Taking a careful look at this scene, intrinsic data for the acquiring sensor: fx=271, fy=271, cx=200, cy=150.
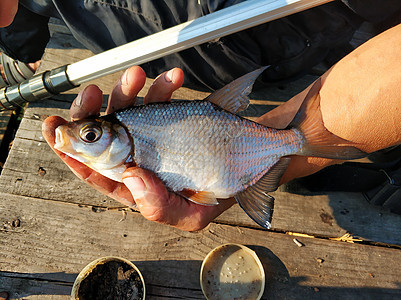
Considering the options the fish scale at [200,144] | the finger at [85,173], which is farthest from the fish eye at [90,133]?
the finger at [85,173]

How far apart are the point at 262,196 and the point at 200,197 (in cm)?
39

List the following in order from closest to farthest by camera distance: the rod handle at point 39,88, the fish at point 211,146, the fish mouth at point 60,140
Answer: the fish mouth at point 60,140 < the fish at point 211,146 < the rod handle at point 39,88

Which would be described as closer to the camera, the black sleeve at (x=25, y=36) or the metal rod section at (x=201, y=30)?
the metal rod section at (x=201, y=30)

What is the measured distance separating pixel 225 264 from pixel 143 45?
1.67 meters

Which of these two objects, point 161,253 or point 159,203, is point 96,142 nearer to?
point 159,203

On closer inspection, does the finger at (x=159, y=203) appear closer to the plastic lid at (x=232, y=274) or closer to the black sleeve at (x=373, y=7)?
the plastic lid at (x=232, y=274)

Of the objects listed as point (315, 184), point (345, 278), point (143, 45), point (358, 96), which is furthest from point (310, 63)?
point (345, 278)

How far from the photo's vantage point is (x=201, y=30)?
1.76 m

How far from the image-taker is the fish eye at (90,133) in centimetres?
145

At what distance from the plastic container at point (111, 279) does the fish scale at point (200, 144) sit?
0.72 metres

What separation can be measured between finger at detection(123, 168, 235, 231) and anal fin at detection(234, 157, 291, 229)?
27cm

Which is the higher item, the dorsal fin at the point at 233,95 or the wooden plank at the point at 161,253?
the dorsal fin at the point at 233,95

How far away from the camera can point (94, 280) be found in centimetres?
181

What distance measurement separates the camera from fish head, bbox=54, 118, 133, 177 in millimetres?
1436
